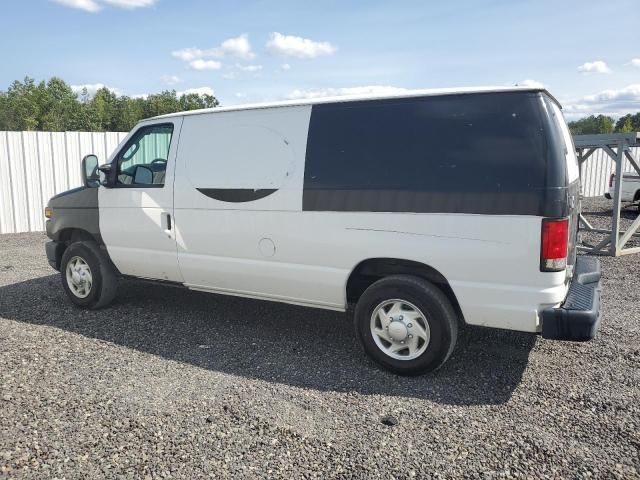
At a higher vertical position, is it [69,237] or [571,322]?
[69,237]

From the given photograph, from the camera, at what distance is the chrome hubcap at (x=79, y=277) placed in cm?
604

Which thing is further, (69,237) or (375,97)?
(69,237)

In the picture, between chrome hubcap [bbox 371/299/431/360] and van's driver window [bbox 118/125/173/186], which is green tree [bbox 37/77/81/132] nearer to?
van's driver window [bbox 118/125/173/186]

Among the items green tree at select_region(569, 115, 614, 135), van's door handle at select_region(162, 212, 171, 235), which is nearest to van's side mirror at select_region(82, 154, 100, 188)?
van's door handle at select_region(162, 212, 171, 235)

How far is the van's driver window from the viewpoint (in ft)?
17.9

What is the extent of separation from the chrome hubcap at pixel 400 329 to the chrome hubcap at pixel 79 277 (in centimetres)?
356

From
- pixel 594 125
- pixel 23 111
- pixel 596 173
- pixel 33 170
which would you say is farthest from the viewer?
pixel 594 125

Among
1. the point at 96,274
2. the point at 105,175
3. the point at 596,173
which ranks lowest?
the point at 96,274

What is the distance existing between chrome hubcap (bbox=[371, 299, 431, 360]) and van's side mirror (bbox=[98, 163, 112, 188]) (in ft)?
10.9

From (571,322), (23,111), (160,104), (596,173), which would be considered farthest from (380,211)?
(160,104)

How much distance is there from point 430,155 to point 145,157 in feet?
11.0

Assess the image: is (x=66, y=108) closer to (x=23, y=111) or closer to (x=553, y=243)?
(x=23, y=111)

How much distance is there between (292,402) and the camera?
380 centimetres

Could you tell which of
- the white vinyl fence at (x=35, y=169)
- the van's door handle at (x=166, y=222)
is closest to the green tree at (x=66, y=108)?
the white vinyl fence at (x=35, y=169)
